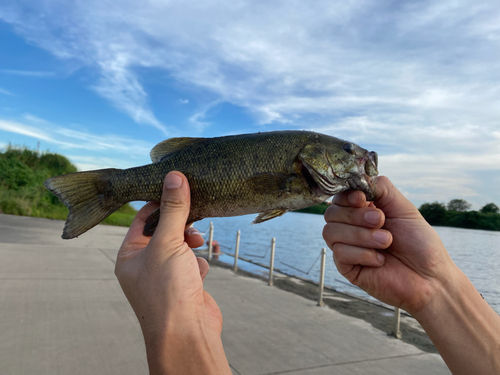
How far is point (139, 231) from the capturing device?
234 cm

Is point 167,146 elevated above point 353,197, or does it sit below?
above

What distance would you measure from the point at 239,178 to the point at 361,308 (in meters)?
6.67

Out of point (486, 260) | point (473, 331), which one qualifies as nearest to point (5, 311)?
→ point (473, 331)

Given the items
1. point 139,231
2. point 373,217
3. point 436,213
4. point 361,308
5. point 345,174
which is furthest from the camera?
point 436,213

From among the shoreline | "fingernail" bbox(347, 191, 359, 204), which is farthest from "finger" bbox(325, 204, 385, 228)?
the shoreline

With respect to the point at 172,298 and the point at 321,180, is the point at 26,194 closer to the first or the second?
the point at 172,298

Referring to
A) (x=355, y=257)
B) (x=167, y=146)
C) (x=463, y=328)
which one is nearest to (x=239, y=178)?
(x=167, y=146)

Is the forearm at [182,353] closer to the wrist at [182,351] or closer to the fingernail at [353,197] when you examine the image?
the wrist at [182,351]

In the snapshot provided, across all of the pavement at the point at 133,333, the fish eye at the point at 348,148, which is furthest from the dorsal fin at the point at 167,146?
the pavement at the point at 133,333

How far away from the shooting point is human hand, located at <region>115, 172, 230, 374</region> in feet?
5.70

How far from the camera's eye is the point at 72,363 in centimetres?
423

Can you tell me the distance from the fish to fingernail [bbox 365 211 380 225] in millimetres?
276

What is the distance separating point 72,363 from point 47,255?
688 cm

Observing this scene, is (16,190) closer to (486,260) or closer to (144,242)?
(144,242)
